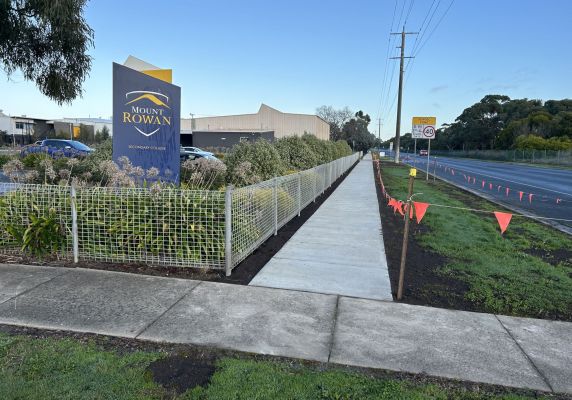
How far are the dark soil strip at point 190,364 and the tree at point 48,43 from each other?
7.92 metres

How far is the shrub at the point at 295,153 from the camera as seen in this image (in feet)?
44.3

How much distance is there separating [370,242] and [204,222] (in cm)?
326

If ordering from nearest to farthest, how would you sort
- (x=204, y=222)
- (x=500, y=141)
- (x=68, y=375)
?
(x=68, y=375)
(x=204, y=222)
(x=500, y=141)

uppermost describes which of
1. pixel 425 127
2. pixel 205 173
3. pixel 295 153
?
pixel 425 127

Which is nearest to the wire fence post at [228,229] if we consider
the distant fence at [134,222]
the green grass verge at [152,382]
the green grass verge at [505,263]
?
the distant fence at [134,222]

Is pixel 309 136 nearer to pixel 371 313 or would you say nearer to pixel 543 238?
pixel 543 238

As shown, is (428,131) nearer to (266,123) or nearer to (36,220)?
(36,220)

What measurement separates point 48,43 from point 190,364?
1024 cm

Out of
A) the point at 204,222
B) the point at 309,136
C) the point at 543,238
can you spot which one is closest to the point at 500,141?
the point at 309,136

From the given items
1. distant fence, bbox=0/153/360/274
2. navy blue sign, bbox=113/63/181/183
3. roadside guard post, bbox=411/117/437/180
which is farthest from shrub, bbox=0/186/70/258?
roadside guard post, bbox=411/117/437/180

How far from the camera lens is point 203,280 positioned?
5.00 meters

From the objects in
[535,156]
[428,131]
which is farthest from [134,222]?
[535,156]

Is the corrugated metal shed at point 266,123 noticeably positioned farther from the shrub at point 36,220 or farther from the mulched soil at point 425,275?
the shrub at point 36,220

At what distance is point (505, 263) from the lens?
6059 millimetres
